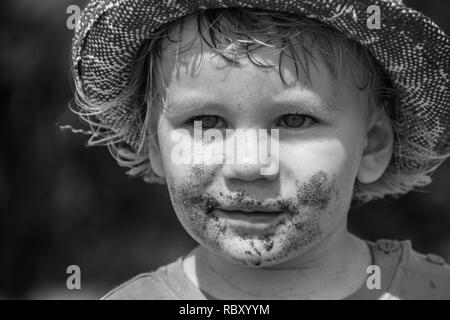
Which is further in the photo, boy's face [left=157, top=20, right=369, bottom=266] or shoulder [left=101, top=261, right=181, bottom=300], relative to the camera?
shoulder [left=101, top=261, right=181, bottom=300]

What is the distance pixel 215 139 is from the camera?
4.66 feet

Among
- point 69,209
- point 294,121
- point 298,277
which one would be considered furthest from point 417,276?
point 69,209

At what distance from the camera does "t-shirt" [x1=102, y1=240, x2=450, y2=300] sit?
160 cm

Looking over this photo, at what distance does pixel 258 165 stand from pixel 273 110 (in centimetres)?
10

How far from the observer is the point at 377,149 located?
63.6 inches

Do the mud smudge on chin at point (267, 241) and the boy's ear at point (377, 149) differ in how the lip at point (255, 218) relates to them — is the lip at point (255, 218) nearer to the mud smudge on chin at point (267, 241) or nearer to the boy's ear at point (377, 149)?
the mud smudge on chin at point (267, 241)

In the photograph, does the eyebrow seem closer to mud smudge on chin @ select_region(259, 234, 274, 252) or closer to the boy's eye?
the boy's eye

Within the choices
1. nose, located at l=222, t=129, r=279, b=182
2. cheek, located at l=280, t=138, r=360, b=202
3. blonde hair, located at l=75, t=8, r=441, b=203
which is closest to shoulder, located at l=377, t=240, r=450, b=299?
blonde hair, located at l=75, t=8, r=441, b=203

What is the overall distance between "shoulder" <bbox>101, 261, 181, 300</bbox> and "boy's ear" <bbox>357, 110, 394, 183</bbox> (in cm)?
46

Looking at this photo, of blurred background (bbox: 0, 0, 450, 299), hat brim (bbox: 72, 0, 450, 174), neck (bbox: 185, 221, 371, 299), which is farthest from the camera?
blurred background (bbox: 0, 0, 450, 299)

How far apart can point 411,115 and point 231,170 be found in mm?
424

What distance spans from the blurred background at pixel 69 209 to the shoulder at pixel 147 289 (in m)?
1.07

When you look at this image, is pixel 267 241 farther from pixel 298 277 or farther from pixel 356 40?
pixel 356 40
